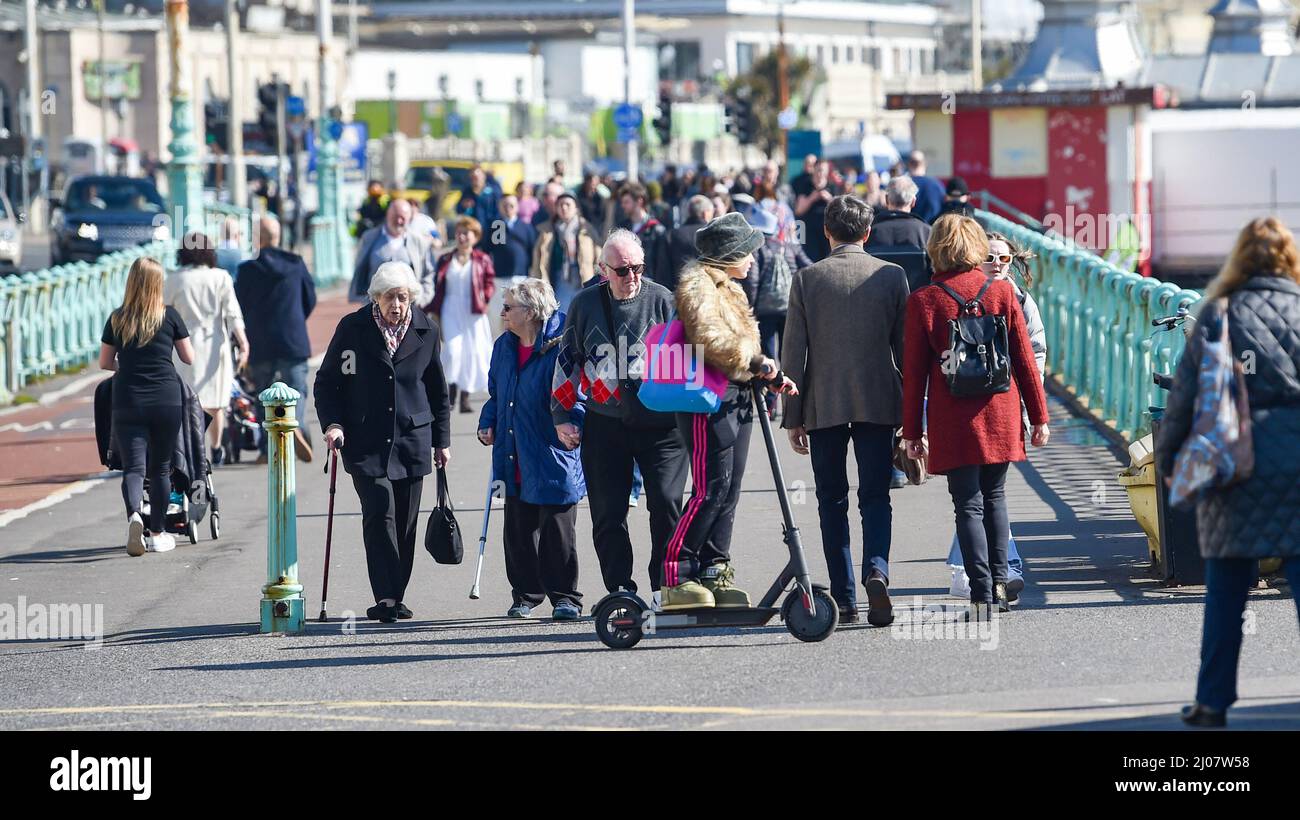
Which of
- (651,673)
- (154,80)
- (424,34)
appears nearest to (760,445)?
(651,673)

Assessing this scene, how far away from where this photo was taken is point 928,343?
8.72m

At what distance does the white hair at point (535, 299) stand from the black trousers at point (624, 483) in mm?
746

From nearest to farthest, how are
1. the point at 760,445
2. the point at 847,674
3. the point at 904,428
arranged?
the point at 847,674 < the point at 904,428 < the point at 760,445

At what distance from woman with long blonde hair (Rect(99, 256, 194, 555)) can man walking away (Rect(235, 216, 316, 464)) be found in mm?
2546

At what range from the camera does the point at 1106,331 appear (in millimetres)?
16172

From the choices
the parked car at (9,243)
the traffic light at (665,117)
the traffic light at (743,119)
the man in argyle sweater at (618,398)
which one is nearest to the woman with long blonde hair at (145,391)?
the man in argyle sweater at (618,398)

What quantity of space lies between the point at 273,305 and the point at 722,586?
22.0 ft

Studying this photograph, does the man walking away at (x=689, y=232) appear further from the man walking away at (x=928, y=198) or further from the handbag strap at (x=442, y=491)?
the handbag strap at (x=442, y=491)

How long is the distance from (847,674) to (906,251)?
5312 millimetres

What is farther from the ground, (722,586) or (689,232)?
(689,232)

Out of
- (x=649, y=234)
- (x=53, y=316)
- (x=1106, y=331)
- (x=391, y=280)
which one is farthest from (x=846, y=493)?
(x=53, y=316)

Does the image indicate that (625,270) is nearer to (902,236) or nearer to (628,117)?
(902,236)
